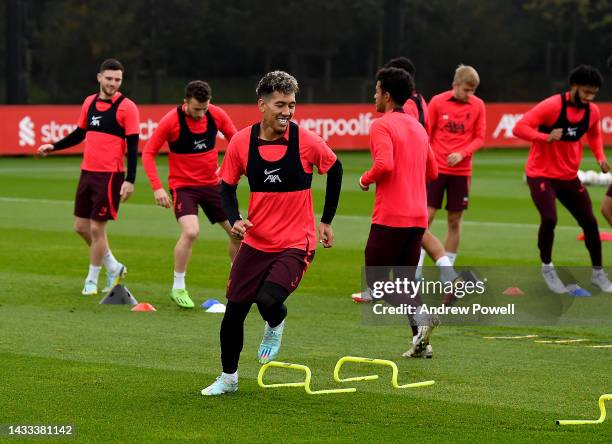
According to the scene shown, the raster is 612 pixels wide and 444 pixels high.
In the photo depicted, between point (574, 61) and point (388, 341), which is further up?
point (388, 341)

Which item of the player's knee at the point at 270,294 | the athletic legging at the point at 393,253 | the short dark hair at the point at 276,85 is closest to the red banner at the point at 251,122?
the athletic legging at the point at 393,253

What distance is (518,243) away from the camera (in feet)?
62.3

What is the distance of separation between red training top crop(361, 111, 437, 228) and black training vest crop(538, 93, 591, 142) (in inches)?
150

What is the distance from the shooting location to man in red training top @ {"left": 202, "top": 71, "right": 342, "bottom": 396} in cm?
916

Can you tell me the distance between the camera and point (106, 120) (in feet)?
47.1

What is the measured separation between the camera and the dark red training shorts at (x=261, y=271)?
9.20 metres

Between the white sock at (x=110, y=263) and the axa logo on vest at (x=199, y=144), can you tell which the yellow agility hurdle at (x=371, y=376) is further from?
the white sock at (x=110, y=263)

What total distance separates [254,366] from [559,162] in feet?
17.5

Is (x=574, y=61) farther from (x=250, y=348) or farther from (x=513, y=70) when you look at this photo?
(x=250, y=348)

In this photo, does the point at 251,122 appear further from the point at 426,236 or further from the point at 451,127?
the point at 426,236

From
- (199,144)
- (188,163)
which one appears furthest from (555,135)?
(188,163)

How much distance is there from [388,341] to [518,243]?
7702 mm

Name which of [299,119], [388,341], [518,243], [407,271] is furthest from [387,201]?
[299,119]

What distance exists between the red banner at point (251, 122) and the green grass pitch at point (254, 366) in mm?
16664
